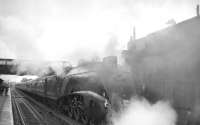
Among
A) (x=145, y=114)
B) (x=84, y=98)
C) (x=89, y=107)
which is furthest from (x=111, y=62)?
(x=145, y=114)

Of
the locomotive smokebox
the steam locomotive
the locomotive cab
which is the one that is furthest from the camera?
the locomotive smokebox

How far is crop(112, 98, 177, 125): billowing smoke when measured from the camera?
657cm

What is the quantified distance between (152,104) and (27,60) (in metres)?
16.8

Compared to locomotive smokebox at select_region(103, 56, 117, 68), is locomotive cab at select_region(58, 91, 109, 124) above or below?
below

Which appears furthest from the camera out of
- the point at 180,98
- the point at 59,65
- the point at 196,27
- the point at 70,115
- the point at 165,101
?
the point at 59,65

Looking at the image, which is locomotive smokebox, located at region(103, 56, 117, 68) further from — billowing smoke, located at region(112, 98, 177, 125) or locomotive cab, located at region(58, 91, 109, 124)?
billowing smoke, located at region(112, 98, 177, 125)

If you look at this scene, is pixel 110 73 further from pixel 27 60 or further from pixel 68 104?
pixel 27 60

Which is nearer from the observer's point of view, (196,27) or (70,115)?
(196,27)

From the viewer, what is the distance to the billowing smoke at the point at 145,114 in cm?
657

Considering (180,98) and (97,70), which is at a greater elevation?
(97,70)

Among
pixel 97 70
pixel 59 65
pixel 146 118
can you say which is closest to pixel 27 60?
pixel 59 65

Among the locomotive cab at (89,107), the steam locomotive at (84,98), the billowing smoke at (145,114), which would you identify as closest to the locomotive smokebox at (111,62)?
the steam locomotive at (84,98)

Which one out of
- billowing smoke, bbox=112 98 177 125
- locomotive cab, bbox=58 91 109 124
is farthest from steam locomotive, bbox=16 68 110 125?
billowing smoke, bbox=112 98 177 125

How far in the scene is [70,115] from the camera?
900 centimetres
